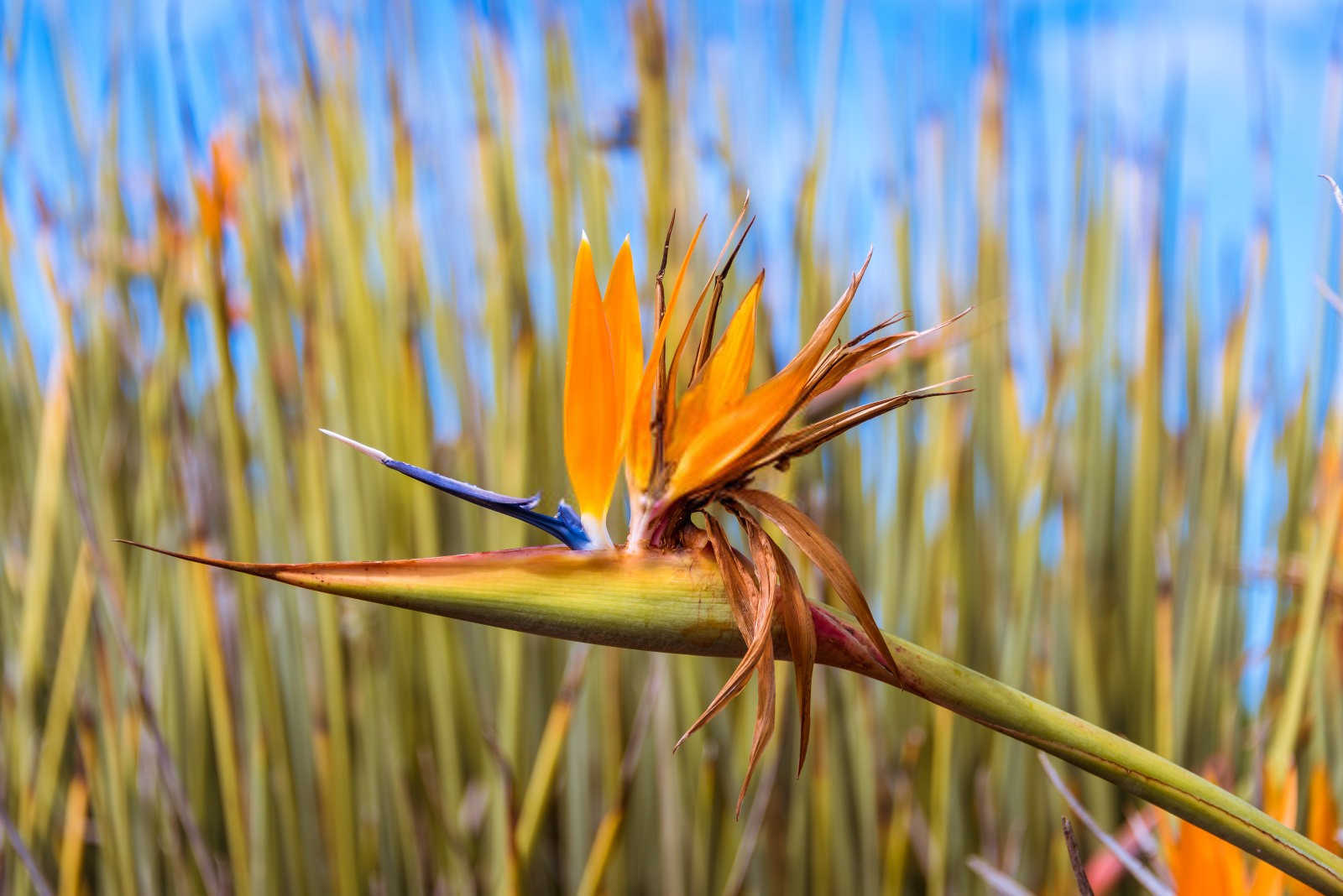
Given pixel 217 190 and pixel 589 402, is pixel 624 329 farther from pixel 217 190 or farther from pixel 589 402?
pixel 217 190

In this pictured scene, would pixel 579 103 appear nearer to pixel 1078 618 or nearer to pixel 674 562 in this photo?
pixel 1078 618

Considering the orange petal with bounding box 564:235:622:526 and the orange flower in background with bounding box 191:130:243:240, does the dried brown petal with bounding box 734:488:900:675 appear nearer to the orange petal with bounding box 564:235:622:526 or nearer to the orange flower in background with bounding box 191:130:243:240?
the orange petal with bounding box 564:235:622:526

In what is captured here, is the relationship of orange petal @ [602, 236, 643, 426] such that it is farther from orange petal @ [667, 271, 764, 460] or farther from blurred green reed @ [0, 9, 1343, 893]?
blurred green reed @ [0, 9, 1343, 893]

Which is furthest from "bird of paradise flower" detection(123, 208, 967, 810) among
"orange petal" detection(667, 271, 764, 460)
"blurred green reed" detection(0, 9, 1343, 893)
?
"blurred green reed" detection(0, 9, 1343, 893)

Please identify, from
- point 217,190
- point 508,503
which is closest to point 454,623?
point 217,190

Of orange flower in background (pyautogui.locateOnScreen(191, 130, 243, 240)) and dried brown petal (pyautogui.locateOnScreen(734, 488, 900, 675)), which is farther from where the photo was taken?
orange flower in background (pyautogui.locateOnScreen(191, 130, 243, 240))

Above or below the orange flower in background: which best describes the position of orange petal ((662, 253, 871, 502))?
below

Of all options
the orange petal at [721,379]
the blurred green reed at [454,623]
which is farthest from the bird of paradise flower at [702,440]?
the blurred green reed at [454,623]
